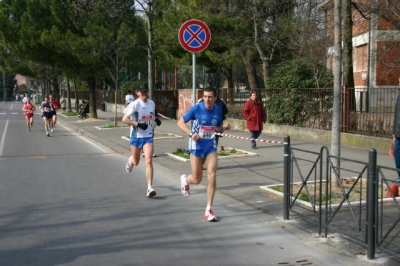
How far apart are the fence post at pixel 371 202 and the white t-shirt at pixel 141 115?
14.2ft

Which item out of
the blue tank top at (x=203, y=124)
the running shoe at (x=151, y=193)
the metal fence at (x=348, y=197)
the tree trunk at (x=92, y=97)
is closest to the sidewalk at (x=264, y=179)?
the metal fence at (x=348, y=197)

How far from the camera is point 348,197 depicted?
527 cm

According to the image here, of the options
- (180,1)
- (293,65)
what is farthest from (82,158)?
(180,1)

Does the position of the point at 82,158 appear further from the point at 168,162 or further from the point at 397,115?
the point at 397,115

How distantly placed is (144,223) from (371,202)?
2883 millimetres

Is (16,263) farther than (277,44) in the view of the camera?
No

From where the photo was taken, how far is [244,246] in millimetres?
5312

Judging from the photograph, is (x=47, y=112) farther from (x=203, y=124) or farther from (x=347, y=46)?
(x=203, y=124)

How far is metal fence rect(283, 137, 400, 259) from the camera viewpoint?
15.2ft

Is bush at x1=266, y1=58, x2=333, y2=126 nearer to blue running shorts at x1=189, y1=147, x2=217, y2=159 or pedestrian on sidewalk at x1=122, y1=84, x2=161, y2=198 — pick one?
pedestrian on sidewalk at x1=122, y1=84, x2=161, y2=198

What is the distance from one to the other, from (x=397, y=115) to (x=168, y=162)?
5.81 metres

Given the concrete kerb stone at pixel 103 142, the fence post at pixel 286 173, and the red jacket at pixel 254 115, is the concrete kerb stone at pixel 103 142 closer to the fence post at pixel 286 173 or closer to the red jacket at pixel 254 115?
the red jacket at pixel 254 115

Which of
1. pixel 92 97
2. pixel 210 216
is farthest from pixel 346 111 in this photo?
pixel 92 97

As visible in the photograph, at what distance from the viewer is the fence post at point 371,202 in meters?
4.57
